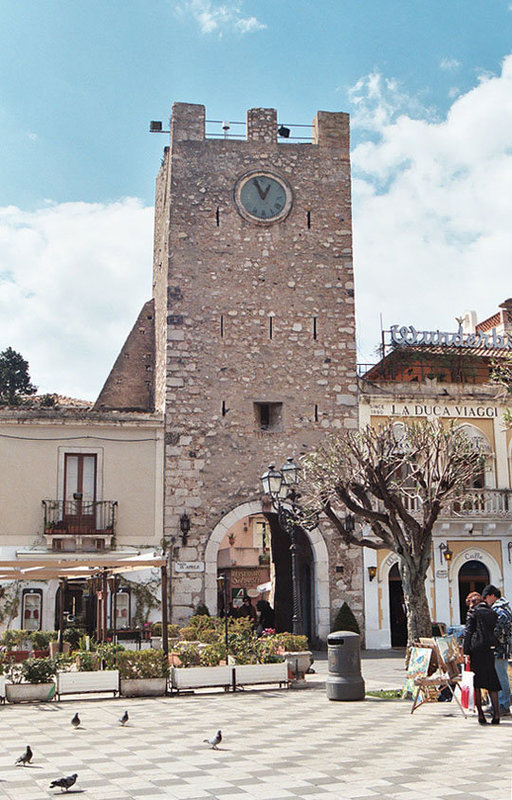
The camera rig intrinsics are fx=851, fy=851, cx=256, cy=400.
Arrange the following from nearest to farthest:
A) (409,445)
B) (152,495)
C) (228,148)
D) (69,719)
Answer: (69,719) → (409,445) → (152,495) → (228,148)

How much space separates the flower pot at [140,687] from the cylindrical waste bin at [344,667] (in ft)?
9.58

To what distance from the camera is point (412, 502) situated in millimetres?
24547

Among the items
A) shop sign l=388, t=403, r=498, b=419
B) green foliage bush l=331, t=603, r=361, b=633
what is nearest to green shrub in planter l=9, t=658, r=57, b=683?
green foliage bush l=331, t=603, r=361, b=633

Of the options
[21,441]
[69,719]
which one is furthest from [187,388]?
[69,719]

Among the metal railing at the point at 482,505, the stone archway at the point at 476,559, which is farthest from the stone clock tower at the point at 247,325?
the stone archway at the point at 476,559

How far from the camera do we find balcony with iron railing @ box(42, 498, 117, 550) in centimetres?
2225

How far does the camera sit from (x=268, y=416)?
25.0 metres

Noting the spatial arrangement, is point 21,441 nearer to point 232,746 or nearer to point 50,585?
point 50,585

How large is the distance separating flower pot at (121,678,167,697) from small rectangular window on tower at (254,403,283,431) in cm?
1132

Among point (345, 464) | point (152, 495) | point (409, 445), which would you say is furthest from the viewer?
point (152, 495)

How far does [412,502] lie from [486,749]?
16.6m

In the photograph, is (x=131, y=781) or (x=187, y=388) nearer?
(x=131, y=781)

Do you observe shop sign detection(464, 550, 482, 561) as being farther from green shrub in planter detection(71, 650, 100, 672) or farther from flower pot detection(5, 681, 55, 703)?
flower pot detection(5, 681, 55, 703)

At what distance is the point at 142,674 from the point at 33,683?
171 centimetres
